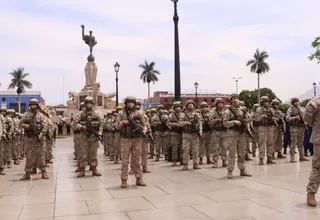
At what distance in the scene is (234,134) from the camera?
983 cm

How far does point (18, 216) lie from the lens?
20.9 ft

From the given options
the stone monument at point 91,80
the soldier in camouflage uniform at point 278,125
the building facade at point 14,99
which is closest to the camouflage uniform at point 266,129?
the soldier in camouflage uniform at point 278,125

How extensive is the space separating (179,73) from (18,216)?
954 cm

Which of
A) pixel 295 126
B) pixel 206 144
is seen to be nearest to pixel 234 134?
pixel 295 126

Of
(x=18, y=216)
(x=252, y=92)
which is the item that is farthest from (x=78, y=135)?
(x=252, y=92)

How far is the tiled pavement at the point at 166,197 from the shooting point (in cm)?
621

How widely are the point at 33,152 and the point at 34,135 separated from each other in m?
0.44

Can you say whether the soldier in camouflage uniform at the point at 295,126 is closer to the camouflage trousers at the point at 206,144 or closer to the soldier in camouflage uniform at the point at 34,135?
the camouflage trousers at the point at 206,144

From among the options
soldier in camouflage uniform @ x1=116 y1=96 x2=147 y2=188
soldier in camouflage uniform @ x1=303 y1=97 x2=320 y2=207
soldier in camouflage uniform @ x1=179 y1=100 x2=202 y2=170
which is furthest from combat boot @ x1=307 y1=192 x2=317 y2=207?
soldier in camouflage uniform @ x1=179 y1=100 x2=202 y2=170

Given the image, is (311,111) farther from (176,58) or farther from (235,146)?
(176,58)

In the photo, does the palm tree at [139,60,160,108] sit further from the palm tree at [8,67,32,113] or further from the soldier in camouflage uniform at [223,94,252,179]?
the soldier in camouflage uniform at [223,94,252,179]

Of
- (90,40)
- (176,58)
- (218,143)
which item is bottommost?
(218,143)

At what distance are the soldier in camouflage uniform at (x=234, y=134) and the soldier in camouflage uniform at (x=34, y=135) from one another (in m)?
4.60

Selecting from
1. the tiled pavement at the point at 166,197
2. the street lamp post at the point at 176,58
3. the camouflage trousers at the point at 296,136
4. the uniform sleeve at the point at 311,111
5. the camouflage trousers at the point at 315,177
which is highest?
the street lamp post at the point at 176,58
